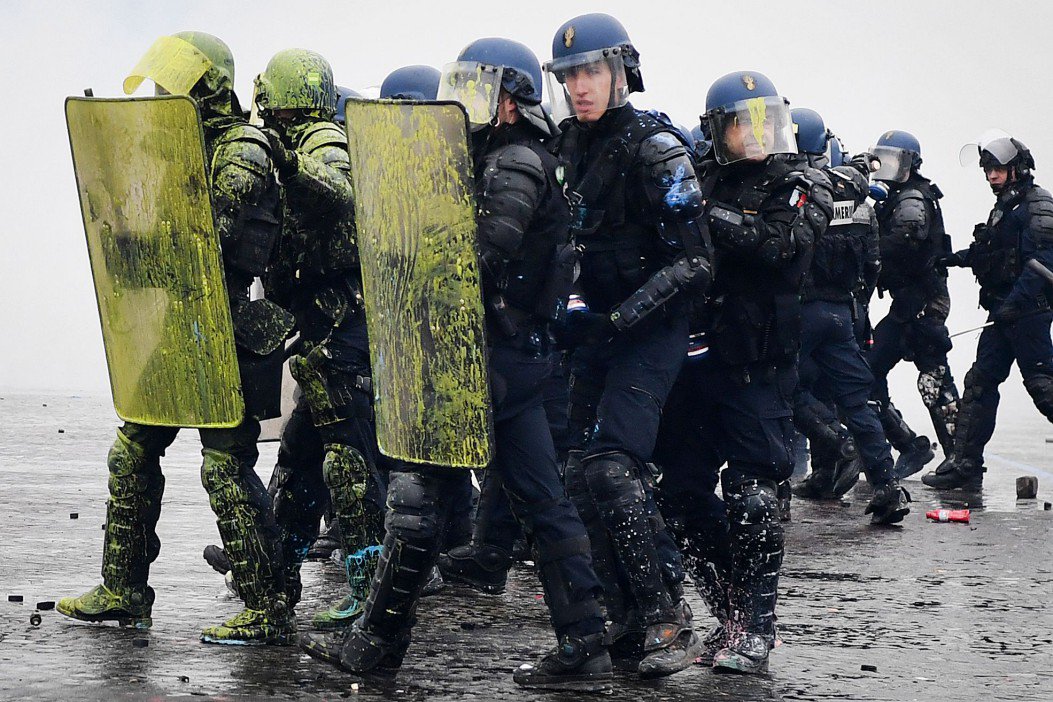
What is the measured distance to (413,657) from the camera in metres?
5.36

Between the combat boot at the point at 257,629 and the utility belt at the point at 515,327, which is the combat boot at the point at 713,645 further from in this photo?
the combat boot at the point at 257,629

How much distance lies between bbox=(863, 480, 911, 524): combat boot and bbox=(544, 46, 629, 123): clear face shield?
4.31 metres

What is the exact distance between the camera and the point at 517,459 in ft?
16.3

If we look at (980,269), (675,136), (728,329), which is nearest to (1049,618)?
(728,329)

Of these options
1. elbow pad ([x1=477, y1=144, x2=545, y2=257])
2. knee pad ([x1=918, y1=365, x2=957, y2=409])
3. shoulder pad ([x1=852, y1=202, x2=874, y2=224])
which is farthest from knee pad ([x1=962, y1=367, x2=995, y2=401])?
elbow pad ([x1=477, y1=144, x2=545, y2=257])

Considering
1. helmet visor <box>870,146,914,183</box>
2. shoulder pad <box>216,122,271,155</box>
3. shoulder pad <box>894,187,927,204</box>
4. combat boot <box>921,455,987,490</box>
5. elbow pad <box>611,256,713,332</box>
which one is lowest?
combat boot <box>921,455,987,490</box>

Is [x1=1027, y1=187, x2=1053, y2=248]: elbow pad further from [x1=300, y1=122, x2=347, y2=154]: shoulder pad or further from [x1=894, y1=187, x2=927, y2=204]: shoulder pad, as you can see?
[x1=300, y1=122, x2=347, y2=154]: shoulder pad

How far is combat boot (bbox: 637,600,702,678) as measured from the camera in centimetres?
514

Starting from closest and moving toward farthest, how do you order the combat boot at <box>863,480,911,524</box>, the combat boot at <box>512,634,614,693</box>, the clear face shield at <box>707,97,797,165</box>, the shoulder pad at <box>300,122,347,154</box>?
1. the combat boot at <box>512,634,614,693</box>
2. the clear face shield at <box>707,97,797,165</box>
3. the shoulder pad at <box>300,122,347,154</box>
4. the combat boot at <box>863,480,911,524</box>

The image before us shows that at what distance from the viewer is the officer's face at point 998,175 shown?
420 inches

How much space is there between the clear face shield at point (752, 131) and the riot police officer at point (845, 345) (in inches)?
133

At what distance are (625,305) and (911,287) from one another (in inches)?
256

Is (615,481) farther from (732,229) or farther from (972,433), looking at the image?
(972,433)

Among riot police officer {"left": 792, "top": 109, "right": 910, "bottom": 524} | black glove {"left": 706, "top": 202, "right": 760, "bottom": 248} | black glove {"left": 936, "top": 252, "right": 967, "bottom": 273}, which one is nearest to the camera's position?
black glove {"left": 706, "top": 202, "right": 760, "bottom": 248}
